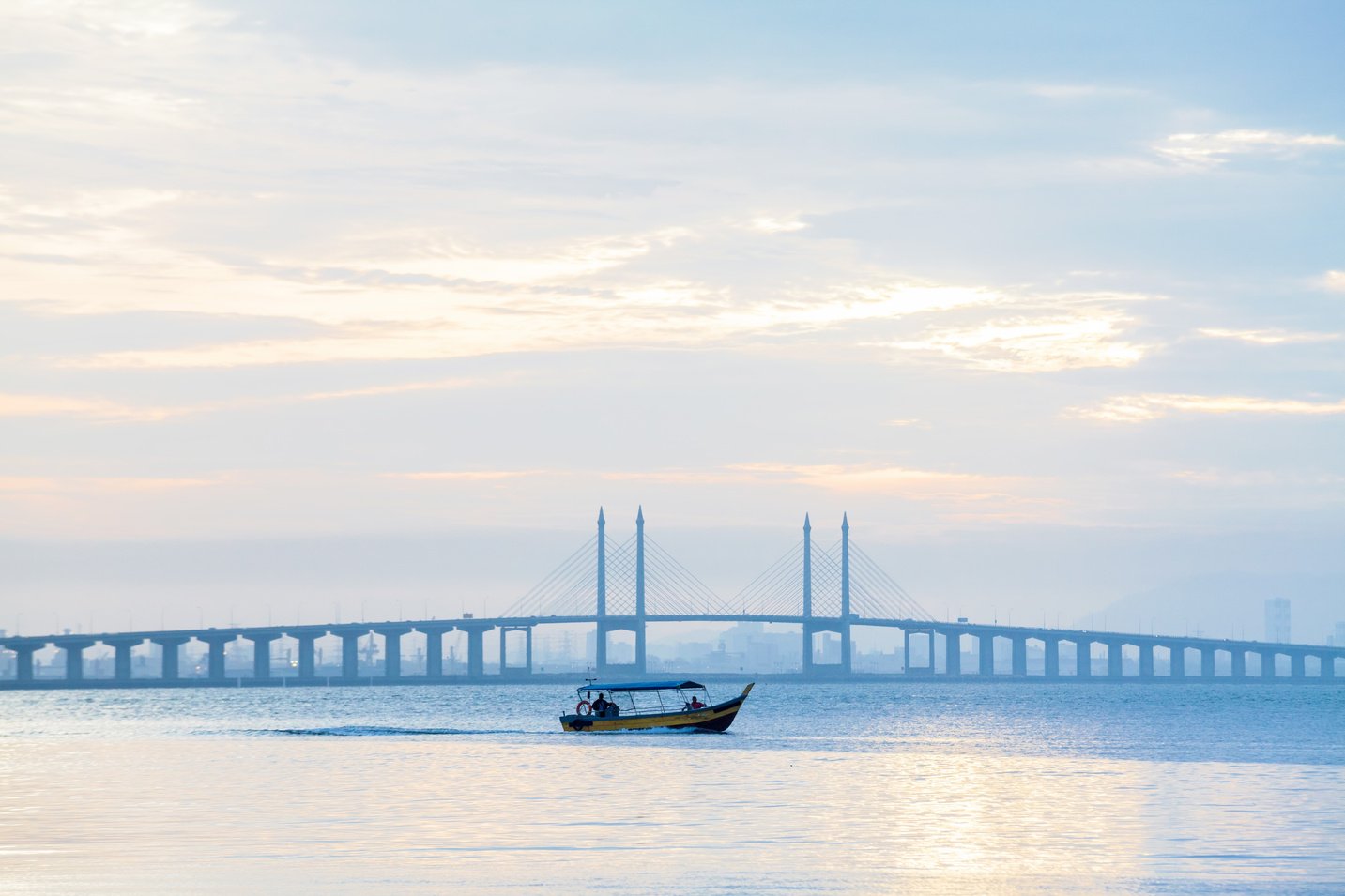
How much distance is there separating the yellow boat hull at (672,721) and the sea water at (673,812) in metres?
0.70

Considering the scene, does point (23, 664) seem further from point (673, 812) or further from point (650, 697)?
point (673, 812)

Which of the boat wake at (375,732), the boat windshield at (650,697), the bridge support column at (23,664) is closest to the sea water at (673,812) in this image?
the boat wake at (375,732)

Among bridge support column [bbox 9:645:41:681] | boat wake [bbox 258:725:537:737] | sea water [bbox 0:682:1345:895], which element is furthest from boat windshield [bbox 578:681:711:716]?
bridge support column [bbox 9:645:41:681]

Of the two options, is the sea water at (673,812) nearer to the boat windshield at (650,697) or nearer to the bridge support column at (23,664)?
the boat windshield at (650,697)

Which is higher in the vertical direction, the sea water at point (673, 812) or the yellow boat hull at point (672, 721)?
the sea water at point (673, 812)

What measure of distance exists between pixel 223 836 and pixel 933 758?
2700 cm

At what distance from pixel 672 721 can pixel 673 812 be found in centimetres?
3420

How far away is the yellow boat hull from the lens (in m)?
66.8

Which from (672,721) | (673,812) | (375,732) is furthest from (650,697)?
(673,812)

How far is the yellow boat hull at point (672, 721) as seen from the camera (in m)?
66.8

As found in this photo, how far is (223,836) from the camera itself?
29094 mm

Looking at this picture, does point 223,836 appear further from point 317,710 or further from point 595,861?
point 317,710

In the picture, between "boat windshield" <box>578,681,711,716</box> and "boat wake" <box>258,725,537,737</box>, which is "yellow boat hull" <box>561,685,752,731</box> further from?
"boat wake" <box>258,725,537,737</box>

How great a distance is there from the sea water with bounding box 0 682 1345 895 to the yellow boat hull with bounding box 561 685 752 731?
0.70m
